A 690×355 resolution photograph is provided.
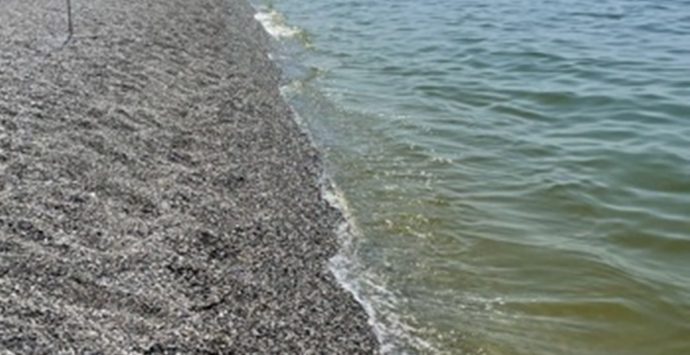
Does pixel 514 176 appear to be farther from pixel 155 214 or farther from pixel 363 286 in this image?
pixel 155 214

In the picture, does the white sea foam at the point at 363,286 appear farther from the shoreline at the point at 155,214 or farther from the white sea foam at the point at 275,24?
the white sea foam at the point at 275,24

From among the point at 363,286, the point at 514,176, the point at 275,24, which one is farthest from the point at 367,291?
the point at 275,24

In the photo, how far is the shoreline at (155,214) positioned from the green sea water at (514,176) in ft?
2.67

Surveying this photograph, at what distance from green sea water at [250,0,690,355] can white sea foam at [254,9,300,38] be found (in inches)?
60.0

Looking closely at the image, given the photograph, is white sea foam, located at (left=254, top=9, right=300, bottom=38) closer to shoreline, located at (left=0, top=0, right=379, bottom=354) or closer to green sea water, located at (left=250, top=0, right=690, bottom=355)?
green sea water, located at (left=250, top=0, right=690, bottom=355)

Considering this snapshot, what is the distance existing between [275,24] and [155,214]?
18.3m

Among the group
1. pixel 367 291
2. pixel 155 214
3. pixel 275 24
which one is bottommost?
pixel 275 24

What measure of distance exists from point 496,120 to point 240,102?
15.6ft

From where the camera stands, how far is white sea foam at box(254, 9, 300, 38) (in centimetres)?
2452

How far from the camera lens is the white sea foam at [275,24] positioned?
80.4ft

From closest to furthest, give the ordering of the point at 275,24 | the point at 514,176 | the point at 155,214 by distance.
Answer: the point at 155,214 < the point at 514,176 < the point at 275,24

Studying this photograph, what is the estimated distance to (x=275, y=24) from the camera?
26266mm

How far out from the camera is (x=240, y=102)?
564 inches

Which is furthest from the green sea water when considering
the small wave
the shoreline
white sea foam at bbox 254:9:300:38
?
white sea foam at bbox 254:9:300:38
